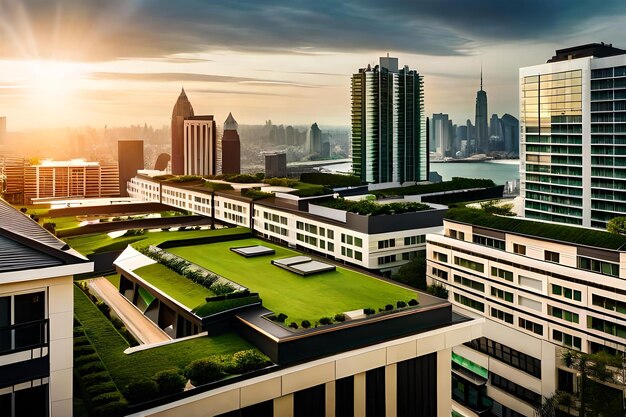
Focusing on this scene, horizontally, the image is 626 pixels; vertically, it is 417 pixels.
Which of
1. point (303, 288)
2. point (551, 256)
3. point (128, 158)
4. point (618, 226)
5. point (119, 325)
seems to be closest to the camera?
point (119, 325)

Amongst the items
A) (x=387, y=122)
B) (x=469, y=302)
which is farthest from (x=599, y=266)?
(x=387, y=122)

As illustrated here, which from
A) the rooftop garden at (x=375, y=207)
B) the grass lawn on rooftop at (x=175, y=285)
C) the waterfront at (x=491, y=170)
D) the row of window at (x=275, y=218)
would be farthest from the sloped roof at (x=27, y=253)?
the waterfront at (x=491, y=170)

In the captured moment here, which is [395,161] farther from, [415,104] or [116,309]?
[116,309]

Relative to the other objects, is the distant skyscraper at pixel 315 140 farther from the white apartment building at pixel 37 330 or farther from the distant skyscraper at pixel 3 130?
the white apartment building at pixel 37 330

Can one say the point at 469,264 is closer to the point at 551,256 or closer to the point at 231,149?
the point at 551,256

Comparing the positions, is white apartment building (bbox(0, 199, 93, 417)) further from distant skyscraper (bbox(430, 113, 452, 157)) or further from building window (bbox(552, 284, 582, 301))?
distant skyscraper (bbox(430, 113, 452, 157))
